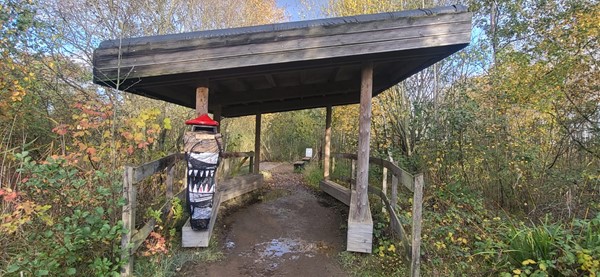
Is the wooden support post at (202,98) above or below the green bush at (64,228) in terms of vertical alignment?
above

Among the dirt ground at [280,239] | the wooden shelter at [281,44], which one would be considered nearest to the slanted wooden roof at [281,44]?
the wooden shelter at [281,44]

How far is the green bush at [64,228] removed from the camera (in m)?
2.38

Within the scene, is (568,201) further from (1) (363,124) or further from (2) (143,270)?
(2) (143,270)

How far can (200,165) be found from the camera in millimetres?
3527

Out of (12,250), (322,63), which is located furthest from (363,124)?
(12,250)

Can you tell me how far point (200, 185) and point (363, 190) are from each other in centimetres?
199

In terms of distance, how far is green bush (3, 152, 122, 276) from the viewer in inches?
93.7

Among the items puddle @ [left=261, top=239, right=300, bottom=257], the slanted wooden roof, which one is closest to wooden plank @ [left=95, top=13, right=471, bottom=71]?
the slanted wooden roof

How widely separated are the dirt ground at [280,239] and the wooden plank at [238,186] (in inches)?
18.6

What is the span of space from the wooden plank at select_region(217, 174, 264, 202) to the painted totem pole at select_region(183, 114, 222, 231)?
7.15 feet

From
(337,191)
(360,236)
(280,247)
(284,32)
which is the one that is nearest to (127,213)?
(280,247)

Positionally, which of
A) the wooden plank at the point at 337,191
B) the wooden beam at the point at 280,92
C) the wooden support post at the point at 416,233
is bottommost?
the wooden plank at the point at 337,191

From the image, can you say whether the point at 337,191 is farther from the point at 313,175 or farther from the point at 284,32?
the point at 284,32

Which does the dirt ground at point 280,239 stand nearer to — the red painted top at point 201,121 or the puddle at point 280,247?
the puddle at point 280,247
